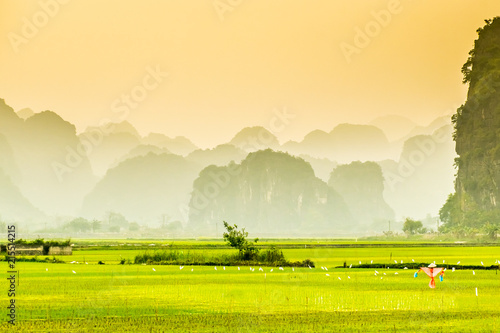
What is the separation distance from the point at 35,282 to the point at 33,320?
1202 centimetres

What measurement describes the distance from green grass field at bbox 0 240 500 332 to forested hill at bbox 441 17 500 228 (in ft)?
247

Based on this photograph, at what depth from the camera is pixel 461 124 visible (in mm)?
116875

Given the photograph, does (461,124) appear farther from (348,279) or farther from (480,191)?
(348,279)

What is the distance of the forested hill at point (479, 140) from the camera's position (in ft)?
353

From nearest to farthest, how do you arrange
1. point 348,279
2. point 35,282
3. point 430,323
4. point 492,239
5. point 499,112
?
1. point 430,323
2. point 35,282
3. point 348,279
4. point 492,239
5. point 499,112

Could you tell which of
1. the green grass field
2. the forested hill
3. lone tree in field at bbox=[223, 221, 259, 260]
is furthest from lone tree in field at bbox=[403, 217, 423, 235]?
the green grass field

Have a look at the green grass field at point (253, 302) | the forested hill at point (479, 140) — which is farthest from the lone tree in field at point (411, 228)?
the green grass field at point (253, 302)

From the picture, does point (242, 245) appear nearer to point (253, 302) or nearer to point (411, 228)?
point (253, 302)

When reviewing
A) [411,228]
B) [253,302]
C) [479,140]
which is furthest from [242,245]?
[411,228]

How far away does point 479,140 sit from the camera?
112 m

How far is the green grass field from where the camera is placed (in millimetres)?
18656

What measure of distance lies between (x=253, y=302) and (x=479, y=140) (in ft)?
311

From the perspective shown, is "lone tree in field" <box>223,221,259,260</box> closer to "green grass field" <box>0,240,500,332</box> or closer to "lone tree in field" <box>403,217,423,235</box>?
"green grass field" <box>0,240,500,332</box>

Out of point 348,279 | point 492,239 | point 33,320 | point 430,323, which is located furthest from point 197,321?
→ point 492,239
